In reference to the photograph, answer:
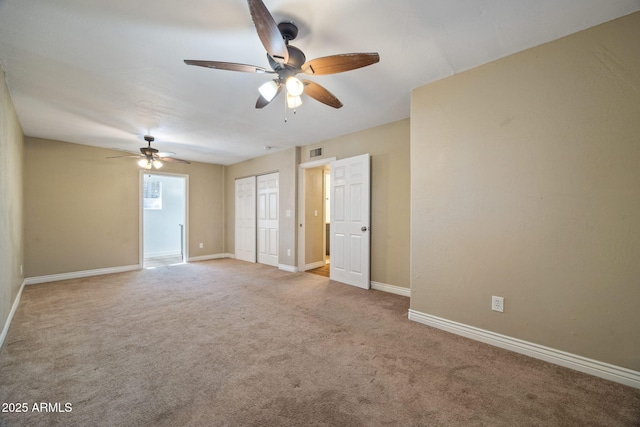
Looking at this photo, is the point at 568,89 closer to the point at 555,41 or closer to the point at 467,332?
the point at 555,41

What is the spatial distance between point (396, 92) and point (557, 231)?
6.35 ft

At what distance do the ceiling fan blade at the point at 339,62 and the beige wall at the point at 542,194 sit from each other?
1.22 meters

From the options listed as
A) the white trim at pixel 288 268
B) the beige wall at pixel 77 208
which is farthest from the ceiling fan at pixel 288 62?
the beige wall at pixel 77 208

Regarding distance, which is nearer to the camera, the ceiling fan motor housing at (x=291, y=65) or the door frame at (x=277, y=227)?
the ceiling fan motor housing at (x=291, y=65)

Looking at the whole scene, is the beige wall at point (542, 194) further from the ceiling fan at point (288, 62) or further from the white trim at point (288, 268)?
the white trim at point (288, 268)

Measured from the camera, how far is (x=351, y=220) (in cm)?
400

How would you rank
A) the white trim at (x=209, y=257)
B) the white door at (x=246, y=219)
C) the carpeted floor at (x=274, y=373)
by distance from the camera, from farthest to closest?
the white trim at (x=209, y=257)
the white door at (x=246, y=219)
the carpeted floor at (x=274, y=373)

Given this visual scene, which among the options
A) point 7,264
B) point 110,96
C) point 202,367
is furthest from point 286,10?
point 7,264

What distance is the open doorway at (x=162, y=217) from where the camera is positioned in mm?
7102

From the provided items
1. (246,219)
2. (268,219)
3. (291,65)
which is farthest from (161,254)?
(291,65)

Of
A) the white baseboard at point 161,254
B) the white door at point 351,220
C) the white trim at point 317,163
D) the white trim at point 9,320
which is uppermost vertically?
the white trim at point 317,163

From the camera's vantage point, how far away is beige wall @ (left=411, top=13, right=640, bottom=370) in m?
1.71

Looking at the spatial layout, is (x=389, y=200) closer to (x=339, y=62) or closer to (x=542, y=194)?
(x=542, y=194)

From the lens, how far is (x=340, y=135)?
4.27 meters
